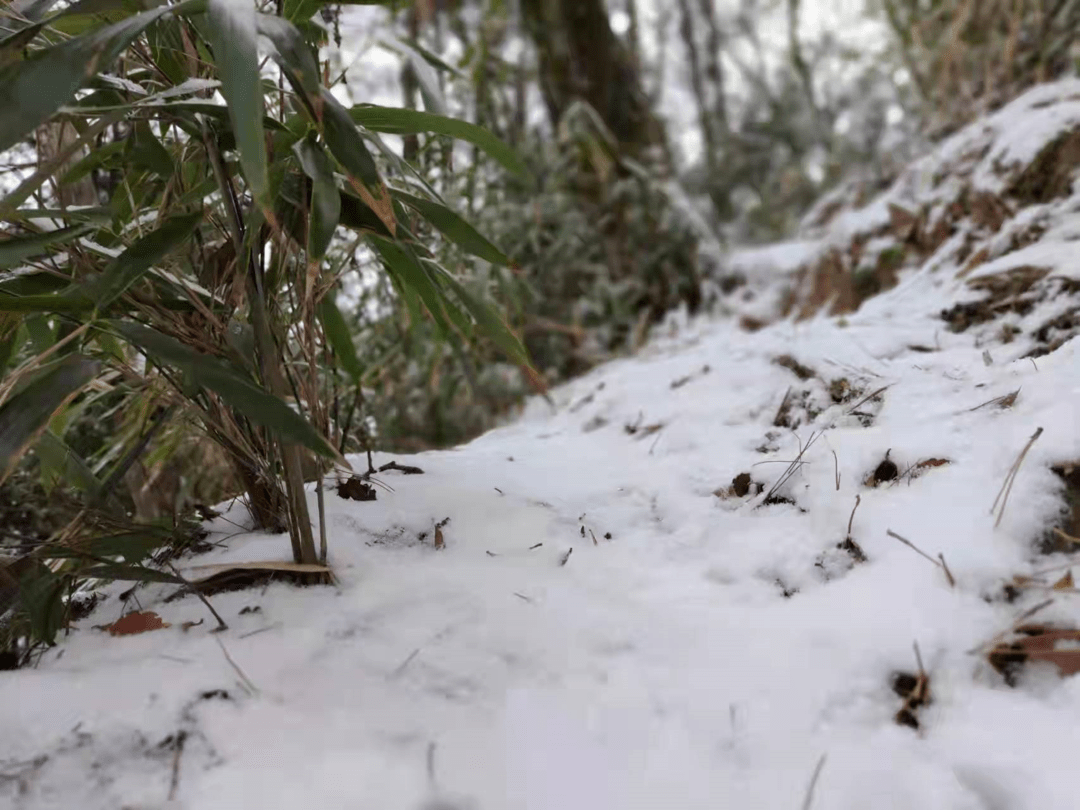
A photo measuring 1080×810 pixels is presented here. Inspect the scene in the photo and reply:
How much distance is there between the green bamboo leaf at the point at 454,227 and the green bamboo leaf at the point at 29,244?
1.15 feet

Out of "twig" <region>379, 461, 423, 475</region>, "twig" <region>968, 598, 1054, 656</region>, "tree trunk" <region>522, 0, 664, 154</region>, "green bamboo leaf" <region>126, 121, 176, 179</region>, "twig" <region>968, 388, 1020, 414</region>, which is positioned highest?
"tree trunk" <region>522, 0, 664, 154</region>

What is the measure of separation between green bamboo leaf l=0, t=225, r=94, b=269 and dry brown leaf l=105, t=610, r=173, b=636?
1.29 ft

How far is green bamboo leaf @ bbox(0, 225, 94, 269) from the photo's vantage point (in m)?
0.66

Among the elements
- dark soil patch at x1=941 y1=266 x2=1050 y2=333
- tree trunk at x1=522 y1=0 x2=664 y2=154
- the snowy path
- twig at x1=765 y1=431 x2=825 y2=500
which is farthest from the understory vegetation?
dark soil patch at x1=941 y1=266 x2=1050 y2=333

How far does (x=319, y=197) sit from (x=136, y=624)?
0.51 m

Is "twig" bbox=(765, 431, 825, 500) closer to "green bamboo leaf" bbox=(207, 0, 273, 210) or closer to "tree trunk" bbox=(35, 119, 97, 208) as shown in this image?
"green bamboo leaf" bbox=(207, 0, 273, 210)

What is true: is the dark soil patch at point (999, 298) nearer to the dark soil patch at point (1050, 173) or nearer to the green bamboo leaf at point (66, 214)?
the dark soil patch at point (1050, 173)

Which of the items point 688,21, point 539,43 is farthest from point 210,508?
point 688,21

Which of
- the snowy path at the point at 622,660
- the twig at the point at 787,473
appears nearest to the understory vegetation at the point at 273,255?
the snowy path at the point at 622,660

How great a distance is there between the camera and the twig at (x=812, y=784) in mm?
557

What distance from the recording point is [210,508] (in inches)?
39.3

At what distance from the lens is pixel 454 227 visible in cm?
79

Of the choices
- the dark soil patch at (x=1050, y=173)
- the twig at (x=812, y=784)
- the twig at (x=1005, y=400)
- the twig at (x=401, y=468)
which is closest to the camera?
the twig at (x=812, y=784)

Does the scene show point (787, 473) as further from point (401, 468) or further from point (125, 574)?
point (125, 574)
